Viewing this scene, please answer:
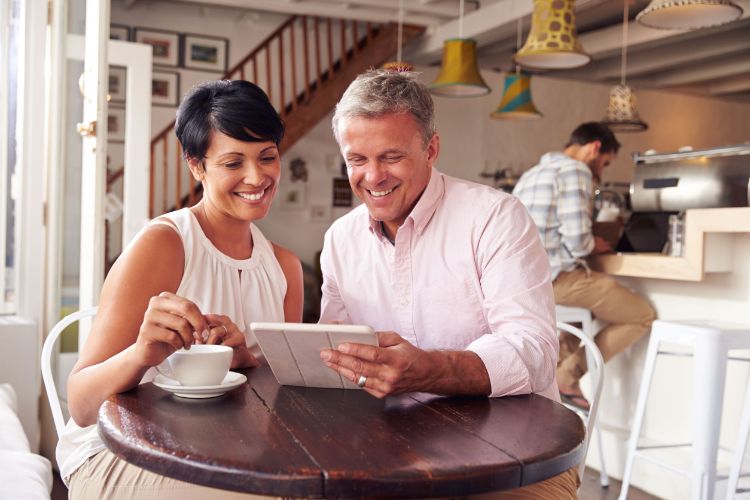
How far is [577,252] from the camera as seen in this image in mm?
3871

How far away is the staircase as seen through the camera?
864 centimetres

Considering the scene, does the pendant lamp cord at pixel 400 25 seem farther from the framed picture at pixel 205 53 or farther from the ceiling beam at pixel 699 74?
the ceiling beam at pixel 699 74

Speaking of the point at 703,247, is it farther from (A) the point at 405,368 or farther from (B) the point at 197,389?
(B) the point at 197,389

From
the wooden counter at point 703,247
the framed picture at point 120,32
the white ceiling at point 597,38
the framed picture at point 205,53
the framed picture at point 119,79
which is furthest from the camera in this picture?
the framed picture at point 205,53

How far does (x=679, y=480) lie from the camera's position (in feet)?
11.2

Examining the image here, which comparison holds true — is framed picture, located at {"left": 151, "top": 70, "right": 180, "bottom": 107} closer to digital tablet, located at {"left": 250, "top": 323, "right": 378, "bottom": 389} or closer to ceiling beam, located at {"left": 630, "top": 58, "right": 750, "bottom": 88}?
ceiling beam, located at {"left": 630, "top": 58, "right": 750, "bottom": 88}

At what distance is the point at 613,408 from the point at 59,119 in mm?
3198

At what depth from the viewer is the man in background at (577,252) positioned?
12.5 ft

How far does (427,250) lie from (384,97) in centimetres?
39

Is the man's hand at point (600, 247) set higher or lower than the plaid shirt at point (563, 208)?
lower

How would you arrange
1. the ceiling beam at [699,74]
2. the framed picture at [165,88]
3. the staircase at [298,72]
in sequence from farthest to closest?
the ceiling beam at [699,74] → the framed picture at [165,88] → the staircase at [298,72]

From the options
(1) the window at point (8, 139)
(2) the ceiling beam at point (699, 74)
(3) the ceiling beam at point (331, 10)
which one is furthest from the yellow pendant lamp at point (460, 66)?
(2) the ceiling beam at point (699, 74)

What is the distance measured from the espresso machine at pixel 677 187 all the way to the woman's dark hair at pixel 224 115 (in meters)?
2.45

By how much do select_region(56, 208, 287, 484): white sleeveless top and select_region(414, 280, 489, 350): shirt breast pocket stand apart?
376mm
